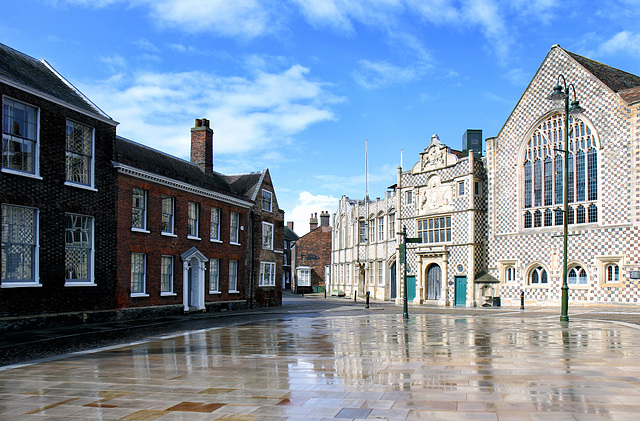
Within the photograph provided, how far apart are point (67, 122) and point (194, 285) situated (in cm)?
1169

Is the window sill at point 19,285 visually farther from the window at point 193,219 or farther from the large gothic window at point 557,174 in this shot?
the large gothic window at point 557,174

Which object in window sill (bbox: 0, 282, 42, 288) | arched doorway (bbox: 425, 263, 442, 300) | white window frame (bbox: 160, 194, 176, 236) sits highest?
white window frame (bbox: 160, 194, 176, 236)

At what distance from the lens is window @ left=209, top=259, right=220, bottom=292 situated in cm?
3148

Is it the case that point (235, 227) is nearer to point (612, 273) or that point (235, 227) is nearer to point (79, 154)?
point (79, 154)

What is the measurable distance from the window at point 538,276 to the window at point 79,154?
2800 cm

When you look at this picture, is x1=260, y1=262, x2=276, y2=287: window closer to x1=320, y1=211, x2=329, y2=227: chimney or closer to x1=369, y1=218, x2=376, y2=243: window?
x1=369, y1=218, x2=376, y2=243: window

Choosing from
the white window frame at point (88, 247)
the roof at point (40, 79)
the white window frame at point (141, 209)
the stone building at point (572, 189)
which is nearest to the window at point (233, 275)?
the white window frame at point (141, 209)

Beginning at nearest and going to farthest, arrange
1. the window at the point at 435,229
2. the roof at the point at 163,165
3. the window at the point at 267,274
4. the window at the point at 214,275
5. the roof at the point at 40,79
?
the roof at the point at 40,79
the roof at the point at 163,165
the window at the point at 214,275
the window at the point at 267,274
the window at the point at 435,229

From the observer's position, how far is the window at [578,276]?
33312 mm

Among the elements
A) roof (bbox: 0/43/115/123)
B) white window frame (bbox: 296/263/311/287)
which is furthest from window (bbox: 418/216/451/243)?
white window frame (bbox: 296/263/311/287)

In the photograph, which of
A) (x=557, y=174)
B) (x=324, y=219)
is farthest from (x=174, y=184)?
(x=324, y=219)

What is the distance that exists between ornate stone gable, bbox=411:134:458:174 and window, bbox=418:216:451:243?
13.5 ft

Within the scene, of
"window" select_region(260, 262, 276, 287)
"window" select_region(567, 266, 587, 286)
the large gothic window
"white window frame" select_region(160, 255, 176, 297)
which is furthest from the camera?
"window" select_region(260, 262, 276, 287)

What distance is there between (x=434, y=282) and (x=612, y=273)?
46.7 ft
